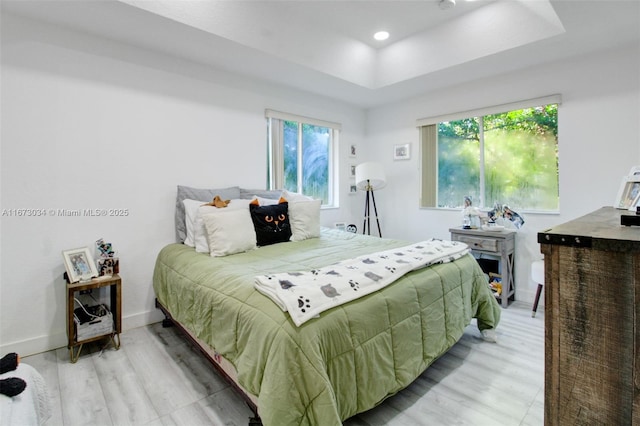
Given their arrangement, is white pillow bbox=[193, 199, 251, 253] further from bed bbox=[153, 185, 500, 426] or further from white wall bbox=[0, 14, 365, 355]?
white wall bbox=[0, 14, 365, 355]

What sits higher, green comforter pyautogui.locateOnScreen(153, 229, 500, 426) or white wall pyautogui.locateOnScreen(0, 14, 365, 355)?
white wall pyautogui.locateOnScreen(0, 14, 365, 355)

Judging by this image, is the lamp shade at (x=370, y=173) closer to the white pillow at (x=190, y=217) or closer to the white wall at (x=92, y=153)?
the white wall at (x=92, y=153)

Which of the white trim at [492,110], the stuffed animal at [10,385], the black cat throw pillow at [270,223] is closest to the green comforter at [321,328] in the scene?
the black cat throw pillow at [270,223]

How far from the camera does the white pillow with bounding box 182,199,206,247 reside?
8.67 ft

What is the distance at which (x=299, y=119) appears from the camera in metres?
3.87

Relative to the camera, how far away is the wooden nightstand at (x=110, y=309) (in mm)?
2109

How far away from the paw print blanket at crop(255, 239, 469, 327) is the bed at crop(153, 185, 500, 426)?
Result: 0.12 feet

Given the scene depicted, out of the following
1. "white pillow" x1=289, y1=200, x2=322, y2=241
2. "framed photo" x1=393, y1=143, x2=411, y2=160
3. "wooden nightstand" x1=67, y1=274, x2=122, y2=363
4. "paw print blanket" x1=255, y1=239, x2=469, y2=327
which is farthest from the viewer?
"framed photo" x1=393, y1=143, x2=411, y2=160

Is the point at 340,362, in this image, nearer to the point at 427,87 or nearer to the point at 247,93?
the point at 247,93

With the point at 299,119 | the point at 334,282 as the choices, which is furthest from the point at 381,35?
the point at 334,282

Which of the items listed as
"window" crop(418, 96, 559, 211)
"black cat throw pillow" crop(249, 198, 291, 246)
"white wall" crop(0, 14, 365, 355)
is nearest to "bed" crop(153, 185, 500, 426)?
"black cat throw pillow" crop(249, 198, 291, 246)

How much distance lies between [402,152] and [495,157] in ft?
3.86

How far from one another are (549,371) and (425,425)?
2.77 feet

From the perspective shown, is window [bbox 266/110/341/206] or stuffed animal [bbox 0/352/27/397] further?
window [bbox 266/110/341/206]
